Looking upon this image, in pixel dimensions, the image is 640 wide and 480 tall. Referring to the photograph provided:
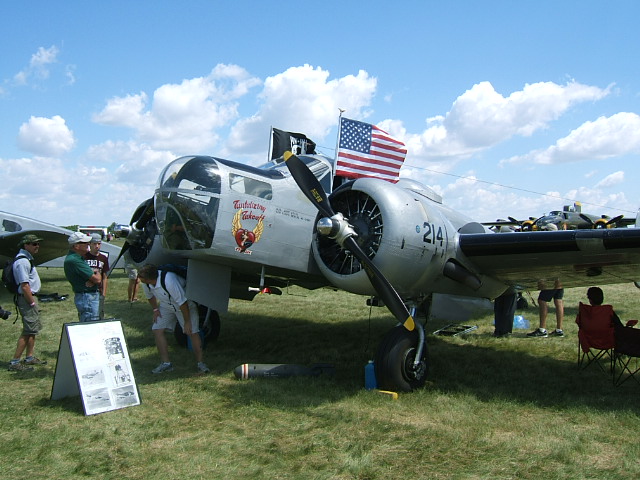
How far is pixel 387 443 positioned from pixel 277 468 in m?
1.06

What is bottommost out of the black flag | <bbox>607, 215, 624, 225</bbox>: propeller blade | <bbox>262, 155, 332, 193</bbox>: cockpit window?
<bbox>262, 155, 332, 193</bbox>: cockpit window

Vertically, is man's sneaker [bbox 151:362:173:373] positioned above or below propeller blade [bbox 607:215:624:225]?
below

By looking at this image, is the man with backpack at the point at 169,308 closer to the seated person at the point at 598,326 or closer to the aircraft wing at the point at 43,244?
the seated person at the point at 598,326

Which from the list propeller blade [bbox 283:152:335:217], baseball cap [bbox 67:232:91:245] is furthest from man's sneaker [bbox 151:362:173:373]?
propeller blade [bbox 283:152:335:217]

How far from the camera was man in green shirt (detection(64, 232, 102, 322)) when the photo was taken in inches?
268

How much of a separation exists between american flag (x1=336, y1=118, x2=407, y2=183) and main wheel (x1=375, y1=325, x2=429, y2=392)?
2.68 meters

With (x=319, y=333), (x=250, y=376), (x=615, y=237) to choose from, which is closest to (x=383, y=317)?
(x=319, y=333)

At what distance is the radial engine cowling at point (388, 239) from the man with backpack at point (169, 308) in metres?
1.86

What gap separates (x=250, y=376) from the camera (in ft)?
22.4

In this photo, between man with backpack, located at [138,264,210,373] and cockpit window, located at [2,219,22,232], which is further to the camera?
cockpit window, located at [2,219,22,232]

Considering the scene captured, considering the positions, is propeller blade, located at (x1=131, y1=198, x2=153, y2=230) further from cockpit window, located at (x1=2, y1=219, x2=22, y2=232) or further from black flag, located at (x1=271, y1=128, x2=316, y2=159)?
cockpit window, located at (x1=2, y1=219, x2=22, y2=232)

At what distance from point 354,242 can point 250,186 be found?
1.47m

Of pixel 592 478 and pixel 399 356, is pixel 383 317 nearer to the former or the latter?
pixel 399 356

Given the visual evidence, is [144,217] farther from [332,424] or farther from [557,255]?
[557,255]
